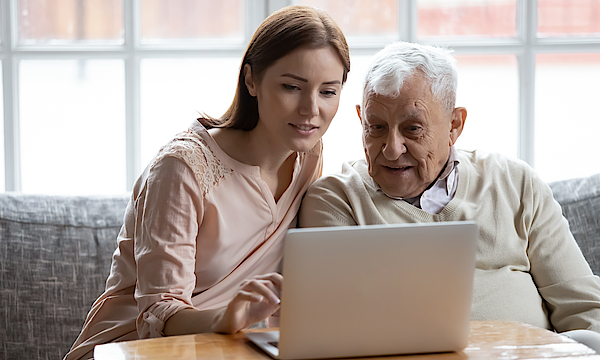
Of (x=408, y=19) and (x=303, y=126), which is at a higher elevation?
(x=408, y=19)

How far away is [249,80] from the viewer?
1541 mm

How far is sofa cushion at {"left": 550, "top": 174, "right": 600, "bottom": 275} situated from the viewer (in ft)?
6.42

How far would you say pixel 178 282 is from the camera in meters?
1.33

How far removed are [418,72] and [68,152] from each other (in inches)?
63.2

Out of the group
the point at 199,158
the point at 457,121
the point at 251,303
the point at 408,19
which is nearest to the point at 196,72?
the point at 408,19

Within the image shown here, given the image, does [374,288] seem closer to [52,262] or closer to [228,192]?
[228,192]

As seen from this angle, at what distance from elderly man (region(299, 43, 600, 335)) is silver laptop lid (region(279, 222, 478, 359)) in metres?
0.61

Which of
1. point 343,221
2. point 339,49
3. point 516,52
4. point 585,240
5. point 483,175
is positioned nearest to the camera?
point 339,49

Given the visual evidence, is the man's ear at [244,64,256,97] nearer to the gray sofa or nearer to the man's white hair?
the man's white hair

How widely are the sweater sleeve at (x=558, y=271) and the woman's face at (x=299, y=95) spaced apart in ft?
2.14

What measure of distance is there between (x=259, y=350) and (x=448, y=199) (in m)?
0.86

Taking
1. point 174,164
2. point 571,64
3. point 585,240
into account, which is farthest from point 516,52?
point 174,164

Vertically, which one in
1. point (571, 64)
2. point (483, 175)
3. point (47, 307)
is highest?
point (571, 64)

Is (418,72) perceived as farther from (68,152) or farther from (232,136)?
(68,152)
